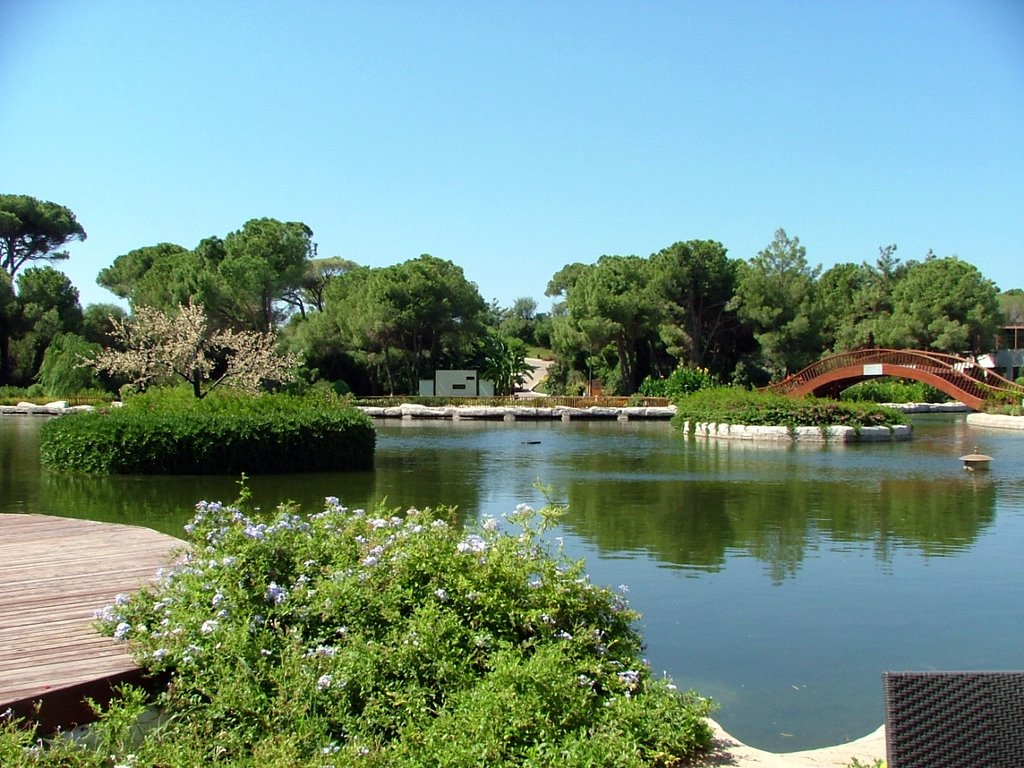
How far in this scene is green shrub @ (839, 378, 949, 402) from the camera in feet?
142

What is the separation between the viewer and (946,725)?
276 centimetres

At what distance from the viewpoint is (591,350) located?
47.7m

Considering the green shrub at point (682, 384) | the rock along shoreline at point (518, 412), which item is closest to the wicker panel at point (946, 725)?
the rock along shoreline at point (518, 412)

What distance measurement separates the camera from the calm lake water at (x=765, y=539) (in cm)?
586

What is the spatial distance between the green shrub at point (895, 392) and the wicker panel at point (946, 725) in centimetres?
4167

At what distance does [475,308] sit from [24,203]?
28.1m

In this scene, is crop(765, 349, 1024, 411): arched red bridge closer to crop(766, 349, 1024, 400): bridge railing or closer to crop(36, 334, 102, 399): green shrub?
crop(766, 349, 1024, 400): bridge railing

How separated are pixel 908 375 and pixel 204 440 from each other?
1109 inches

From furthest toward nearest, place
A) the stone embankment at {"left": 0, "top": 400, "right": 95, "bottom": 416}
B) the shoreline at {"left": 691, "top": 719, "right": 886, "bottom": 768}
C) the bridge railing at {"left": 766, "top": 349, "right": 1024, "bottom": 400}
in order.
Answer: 1. the stone embankment at {"left": 0, "top": 400, "right": 95, "bottom": 416}
2. the bridge railing at {"left": 766, "top": 349, "right": 1024, "bottom": 400}
3. the shoreline at {"left": 691, "top": 719, "right": 886, "bottom": 768}

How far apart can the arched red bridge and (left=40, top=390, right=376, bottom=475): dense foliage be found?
21.2 m

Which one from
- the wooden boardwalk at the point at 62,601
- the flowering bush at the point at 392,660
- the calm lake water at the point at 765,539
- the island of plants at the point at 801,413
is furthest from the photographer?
the island of plants at the point at 801,413

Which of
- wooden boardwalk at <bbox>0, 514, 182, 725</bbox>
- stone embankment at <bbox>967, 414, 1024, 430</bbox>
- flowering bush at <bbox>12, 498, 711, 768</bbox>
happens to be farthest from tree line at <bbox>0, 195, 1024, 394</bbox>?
flowering bush at <bbox>12, 498, 711, 768</bbox>

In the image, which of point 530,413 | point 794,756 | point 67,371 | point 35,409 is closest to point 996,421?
point 530,413

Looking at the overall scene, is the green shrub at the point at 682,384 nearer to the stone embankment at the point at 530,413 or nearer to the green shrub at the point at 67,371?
the stone embankment at the point at 530,413
